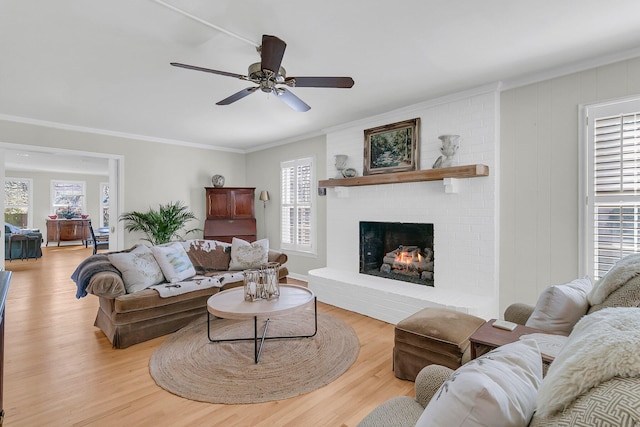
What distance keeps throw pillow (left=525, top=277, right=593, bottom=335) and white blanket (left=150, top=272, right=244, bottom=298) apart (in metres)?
3.02

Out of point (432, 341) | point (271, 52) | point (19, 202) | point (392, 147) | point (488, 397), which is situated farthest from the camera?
point (19, 202)

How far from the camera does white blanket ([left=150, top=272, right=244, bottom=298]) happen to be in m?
3.18

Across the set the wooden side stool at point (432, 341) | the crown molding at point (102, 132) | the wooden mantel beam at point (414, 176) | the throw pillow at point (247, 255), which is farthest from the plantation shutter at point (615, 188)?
the crown molding at point (102, 132)

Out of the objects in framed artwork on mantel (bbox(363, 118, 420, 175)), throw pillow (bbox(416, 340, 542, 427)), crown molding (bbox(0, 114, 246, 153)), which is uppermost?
crown molding (bbox(0, 114, 246, 153))

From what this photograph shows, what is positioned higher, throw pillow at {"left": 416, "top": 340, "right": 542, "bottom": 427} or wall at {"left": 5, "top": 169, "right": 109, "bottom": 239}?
wall at {"left": 5, "top": 169, "right": 109, "bottom": 239}

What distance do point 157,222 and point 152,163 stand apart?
3.54ft

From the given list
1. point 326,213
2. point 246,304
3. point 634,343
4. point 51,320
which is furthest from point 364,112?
point 51,320

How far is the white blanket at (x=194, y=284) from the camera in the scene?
10.4 ft

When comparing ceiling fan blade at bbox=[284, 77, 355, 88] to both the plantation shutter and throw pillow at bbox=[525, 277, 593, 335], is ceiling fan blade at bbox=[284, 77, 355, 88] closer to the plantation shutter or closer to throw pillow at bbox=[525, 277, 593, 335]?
throw pillow at bbox=[525, 277, 593, 335]

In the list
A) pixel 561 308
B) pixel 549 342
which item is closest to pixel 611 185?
pixel 561 308

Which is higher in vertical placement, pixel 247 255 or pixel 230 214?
pixel 230 214

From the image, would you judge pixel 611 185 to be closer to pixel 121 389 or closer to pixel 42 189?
pixel 121 389

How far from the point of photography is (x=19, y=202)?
9.71 metres

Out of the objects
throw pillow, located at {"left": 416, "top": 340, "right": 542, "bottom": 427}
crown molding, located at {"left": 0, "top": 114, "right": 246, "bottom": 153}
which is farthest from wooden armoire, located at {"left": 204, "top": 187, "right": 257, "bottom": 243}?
throw pillow, located at {"left": 416, "top": 340, "right": 542, "bottom": 427}
